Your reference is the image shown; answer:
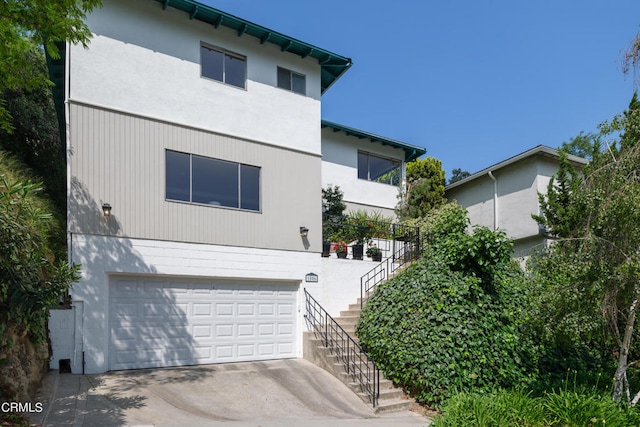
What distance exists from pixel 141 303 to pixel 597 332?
8.68 metres

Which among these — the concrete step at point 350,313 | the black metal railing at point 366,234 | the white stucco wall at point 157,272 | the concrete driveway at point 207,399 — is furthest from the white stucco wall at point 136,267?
the black metal railing at point 366,234

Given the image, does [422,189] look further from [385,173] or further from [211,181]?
[211,181]

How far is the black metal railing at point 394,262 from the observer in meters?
13.1

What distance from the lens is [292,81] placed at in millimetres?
12906

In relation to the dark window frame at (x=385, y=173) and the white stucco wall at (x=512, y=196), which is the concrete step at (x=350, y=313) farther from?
the white stucco wall at (x=512, y=196)

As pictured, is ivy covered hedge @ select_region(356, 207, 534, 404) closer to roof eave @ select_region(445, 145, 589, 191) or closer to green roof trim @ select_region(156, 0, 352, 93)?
green roof trim @ select_region(156, 0, 352, 93)

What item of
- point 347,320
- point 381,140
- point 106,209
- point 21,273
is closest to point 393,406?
point 347,320

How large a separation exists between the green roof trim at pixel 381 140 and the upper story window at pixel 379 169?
62 cm

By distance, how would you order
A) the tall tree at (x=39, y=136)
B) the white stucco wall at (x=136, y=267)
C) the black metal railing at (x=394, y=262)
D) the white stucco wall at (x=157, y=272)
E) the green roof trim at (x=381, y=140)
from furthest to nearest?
the green roof trim at (x=381, y=140) → the tall tree at (x=39, y=136) → the black metal railing at (x=394, y=262) → the white stucco wall at (x=136, y=267) → the white stucco wall at (x=157, y=272)

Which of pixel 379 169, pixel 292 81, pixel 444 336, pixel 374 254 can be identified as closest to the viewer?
pixel 444 336

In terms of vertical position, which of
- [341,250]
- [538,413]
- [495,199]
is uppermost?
[495,199]

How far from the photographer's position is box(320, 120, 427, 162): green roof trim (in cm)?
1664

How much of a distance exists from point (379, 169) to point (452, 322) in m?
10.2

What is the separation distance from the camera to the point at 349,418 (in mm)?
7957
